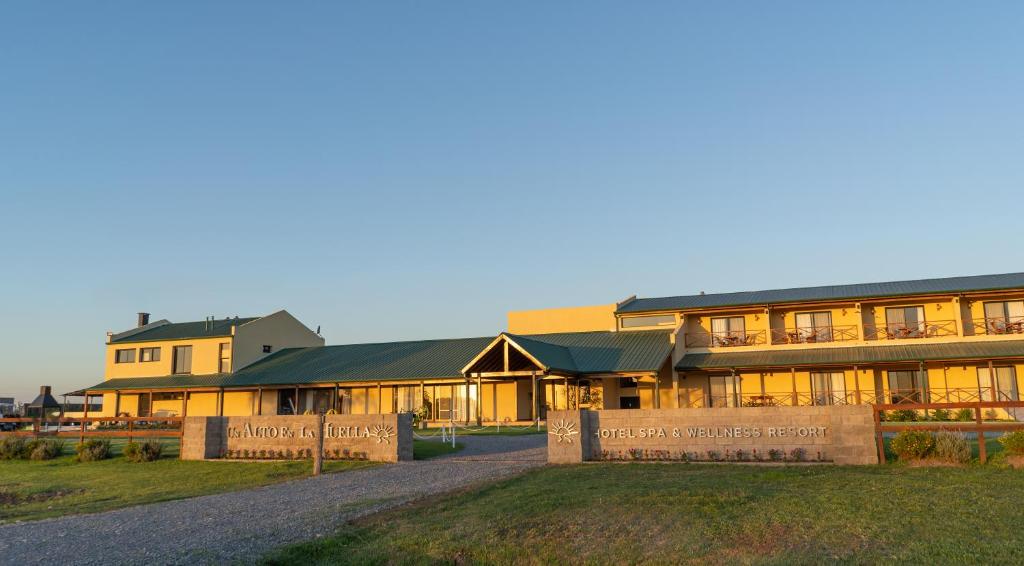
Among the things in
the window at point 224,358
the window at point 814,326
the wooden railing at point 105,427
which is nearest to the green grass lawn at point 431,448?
the wooden railing at point 105,427

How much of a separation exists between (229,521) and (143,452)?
13.8 m

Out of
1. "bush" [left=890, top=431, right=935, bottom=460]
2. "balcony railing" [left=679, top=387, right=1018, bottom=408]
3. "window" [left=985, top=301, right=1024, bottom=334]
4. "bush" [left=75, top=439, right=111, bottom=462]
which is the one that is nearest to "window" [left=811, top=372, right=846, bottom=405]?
"balcony railing" [left=679, top=387, right=1018, bottom=408]

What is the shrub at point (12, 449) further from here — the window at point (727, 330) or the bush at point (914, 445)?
the window at point (727, 330)

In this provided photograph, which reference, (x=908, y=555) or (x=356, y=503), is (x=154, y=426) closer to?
(x=356, y=503)

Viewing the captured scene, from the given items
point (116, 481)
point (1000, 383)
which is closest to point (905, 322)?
point (1000, 383)

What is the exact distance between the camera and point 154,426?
40.6 meters

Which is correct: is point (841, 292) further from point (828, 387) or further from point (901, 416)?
point (901, 416)

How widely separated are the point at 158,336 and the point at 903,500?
150ft

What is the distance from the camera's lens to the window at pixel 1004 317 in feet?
110

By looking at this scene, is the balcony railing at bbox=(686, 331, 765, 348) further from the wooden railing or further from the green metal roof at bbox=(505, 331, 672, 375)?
the wooden railing

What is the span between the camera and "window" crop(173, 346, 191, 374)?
153 feet

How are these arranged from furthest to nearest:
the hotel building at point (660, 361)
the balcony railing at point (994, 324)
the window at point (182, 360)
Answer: the window at point (182, 360), the balcony railing at point (994, 324), the hotel building at point (660, 361)

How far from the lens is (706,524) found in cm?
1043

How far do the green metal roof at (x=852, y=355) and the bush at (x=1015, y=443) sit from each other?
16.8m
